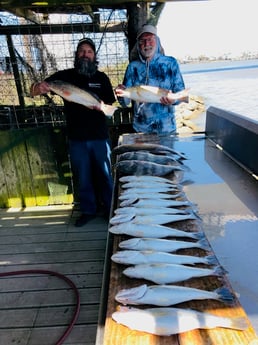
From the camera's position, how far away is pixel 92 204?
403 cm

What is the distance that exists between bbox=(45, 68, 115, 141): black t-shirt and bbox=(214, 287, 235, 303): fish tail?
2.69 metres

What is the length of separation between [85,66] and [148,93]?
879 millimetres

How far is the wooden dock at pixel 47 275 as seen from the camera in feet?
7.82

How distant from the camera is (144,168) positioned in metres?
2.46

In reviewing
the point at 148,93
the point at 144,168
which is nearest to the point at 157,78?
the point at 148,93

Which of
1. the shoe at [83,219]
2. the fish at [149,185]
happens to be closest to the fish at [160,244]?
the fish at [149,185]

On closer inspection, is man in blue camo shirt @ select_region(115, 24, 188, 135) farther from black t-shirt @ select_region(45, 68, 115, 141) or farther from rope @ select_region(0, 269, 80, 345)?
rope @ select_region(0, 269, 80, 345)

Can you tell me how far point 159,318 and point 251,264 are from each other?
55 centimetres

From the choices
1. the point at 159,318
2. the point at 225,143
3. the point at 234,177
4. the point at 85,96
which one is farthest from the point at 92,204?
the point at 159,318

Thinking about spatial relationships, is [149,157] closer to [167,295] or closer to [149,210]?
[149,210]

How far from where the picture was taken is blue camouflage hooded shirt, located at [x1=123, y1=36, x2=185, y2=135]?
10.8ft

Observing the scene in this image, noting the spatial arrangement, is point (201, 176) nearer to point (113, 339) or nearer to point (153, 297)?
point (153, 297)

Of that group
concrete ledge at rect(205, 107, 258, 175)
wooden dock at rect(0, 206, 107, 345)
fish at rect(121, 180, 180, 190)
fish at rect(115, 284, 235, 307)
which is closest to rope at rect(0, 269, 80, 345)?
wooden dock at rect(0, 206, 107, 345)

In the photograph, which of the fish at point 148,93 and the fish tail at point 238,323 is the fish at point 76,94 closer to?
the fish at point 148,93
